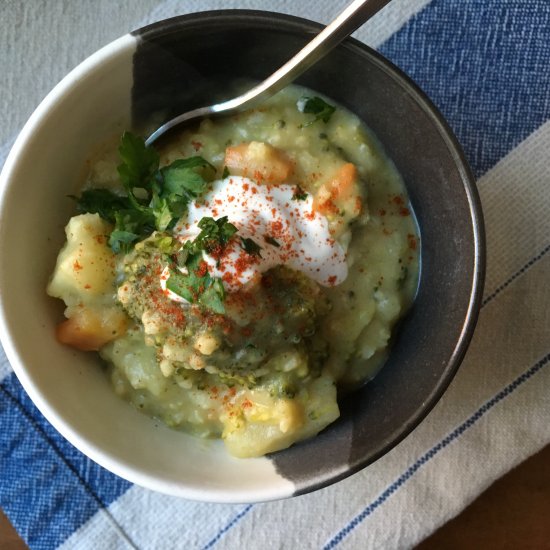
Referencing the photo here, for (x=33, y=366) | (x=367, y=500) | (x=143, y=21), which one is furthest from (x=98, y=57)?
(x=367, y=500)

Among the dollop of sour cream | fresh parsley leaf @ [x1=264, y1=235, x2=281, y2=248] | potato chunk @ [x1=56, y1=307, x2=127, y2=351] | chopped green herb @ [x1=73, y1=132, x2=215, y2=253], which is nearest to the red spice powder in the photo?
the dollop of sour cream

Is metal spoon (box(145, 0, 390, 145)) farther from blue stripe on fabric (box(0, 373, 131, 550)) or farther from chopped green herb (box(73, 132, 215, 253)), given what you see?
blue stripe on fabric (box(0, 373, 131, 550))

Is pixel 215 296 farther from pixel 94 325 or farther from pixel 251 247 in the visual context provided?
pixel 94 325

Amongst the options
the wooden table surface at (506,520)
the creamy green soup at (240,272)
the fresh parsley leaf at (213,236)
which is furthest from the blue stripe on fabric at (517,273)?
the fresh parsley leaf at (213,236)

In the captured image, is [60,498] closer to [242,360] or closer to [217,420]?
[217,420]

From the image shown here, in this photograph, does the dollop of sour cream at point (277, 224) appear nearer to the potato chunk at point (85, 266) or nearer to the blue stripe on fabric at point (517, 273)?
the potato chunk at point (85, 266)

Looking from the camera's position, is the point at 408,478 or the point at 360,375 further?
the point at 408,478
